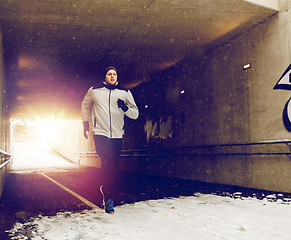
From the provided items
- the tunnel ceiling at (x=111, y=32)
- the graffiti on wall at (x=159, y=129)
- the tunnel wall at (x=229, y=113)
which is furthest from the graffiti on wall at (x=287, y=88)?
the graffiti on wall at (x=159, y=129)

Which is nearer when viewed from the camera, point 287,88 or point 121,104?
point 121,104

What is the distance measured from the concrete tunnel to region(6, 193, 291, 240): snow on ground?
93.1 inches

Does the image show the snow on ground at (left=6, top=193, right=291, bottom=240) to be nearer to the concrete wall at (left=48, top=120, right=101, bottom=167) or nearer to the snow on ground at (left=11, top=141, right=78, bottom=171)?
the snow on ground at (left=11, top=141, right=78, bottom=171)

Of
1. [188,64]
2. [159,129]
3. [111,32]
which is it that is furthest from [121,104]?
[159,129]

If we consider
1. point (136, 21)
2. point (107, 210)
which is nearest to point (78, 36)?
point (136, 21)

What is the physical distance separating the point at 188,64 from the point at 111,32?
354 cm

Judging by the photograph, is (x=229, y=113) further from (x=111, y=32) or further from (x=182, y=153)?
(x=111, y=32)

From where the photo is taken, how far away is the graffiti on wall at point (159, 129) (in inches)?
486

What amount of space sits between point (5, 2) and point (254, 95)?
571 centimetres

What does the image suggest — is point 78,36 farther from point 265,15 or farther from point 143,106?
point 143,106

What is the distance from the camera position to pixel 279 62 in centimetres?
683

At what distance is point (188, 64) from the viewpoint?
10.9 meters

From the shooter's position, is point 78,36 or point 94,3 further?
point 78,36

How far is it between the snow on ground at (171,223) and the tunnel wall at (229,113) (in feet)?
7.18
